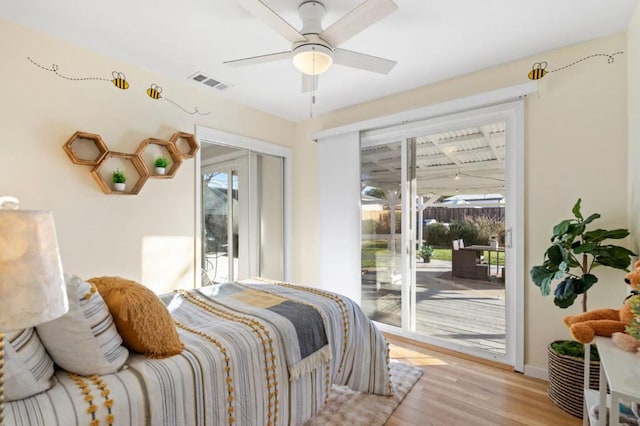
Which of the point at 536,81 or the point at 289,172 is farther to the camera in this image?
the point at 289,172

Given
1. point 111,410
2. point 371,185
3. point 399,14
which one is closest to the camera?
point 111,410

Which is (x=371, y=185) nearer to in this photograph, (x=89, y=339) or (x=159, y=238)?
(x=159, y=238)

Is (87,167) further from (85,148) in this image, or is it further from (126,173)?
(126,173)

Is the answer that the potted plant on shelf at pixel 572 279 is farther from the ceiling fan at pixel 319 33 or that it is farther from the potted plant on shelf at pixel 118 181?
the potted plant on shelf at pixel 118 181

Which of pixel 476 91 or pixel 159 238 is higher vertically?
pixel 476 91

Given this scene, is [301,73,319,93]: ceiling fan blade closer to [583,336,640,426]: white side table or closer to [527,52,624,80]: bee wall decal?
[527,52,624,80]: bee wall decal

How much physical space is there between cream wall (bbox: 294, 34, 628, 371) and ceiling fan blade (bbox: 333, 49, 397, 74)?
1.21m

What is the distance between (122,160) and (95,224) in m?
0.55

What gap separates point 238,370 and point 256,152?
9.00ft

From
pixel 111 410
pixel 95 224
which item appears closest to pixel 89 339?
pixel 111 410

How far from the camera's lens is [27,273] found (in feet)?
2.41

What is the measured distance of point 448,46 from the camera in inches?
90.7

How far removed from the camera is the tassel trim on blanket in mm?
1595

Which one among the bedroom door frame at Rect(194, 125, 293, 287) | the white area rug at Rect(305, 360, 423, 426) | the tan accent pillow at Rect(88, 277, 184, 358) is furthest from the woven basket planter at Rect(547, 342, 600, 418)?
the bedroom door frame at Rect(194, 125, 293, 287)
